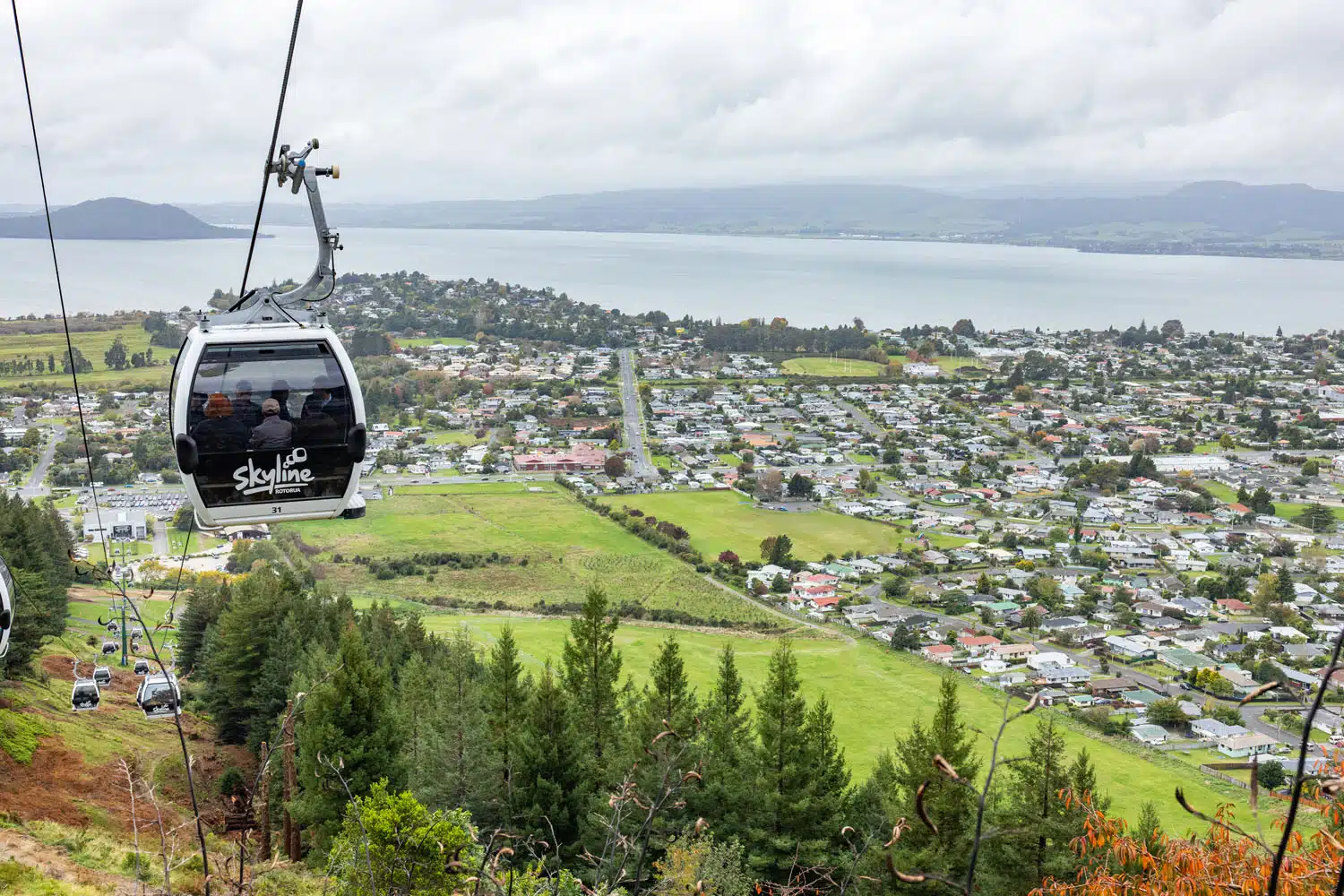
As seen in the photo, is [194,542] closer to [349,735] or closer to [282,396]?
[349,735]

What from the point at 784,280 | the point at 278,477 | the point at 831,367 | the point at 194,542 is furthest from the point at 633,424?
→ the point at 784,280

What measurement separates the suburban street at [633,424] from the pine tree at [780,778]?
32.5 m

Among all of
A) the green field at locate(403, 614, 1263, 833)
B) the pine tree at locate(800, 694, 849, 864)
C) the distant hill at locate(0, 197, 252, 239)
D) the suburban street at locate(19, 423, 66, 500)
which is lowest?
the green field at locate(403, 614, 1263, 833)

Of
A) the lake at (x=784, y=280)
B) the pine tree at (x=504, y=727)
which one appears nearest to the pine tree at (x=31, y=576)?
the pine tree at (x=504, y=727)

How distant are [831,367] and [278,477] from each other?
68.9 meters

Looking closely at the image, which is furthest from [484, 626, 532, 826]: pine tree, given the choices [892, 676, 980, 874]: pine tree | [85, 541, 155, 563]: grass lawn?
[85, 541, 155, 563]: grass lawn

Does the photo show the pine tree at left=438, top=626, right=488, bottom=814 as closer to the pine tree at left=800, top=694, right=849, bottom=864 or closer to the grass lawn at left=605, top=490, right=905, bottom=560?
the pine tree at left=800, top=694, right=849, bottom=864

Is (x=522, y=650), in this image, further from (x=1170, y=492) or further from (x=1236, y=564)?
(x=1170, y=492)

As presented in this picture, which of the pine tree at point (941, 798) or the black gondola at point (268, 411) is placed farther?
the pine tree at point (941, 798)

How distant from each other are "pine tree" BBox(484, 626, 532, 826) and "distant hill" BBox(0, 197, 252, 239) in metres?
90.0

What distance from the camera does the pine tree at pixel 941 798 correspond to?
395 inches

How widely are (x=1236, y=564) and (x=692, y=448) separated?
75.0 ft

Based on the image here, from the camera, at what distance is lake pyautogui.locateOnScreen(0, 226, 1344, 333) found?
87.0 m

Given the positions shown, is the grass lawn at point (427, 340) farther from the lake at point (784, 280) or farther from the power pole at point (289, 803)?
the power pole at point (289, 803)
